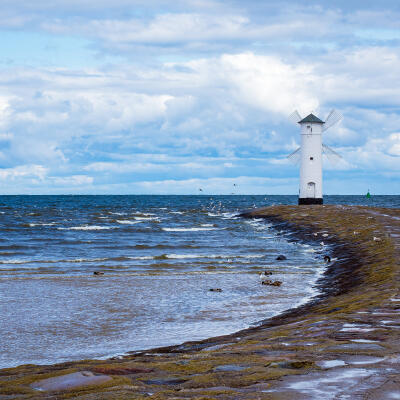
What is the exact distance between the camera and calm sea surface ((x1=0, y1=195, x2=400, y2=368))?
39.0 ft

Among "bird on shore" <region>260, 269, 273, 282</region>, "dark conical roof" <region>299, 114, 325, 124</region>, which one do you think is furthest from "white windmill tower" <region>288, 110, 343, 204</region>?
"bird on shore" <region>260, 269, 273, 282</region>

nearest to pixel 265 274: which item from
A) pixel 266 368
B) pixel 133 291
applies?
pixel 133 291

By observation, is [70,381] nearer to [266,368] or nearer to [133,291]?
[266,368]

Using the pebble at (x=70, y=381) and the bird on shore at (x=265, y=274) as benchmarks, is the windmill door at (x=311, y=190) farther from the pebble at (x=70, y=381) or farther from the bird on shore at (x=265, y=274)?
the pebble at (x=70, y=381)

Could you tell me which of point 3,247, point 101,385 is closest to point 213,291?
point 101,385

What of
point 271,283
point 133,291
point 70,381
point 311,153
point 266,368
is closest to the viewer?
point 70,381

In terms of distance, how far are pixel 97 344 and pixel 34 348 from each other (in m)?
1.15

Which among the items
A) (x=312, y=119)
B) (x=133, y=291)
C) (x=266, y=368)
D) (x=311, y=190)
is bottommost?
(x=133, y=291)

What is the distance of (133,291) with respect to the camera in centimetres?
1872

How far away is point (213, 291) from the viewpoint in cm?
1848

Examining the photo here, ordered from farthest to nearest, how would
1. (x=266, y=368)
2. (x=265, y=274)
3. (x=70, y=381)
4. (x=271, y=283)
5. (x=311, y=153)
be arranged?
(x=311, y=153), (x=265, y=274), (x=271, y=283), (x=266, y=368), (x=70, y=381)

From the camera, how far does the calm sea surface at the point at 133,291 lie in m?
11.9

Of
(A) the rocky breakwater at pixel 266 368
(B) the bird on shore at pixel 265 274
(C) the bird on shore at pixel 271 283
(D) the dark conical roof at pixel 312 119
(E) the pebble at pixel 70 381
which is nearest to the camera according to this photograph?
(A) the rocky breakwater at pixel 266 368

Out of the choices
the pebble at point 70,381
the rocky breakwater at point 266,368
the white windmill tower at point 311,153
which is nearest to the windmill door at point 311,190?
the white windmill tower at point 311,153
